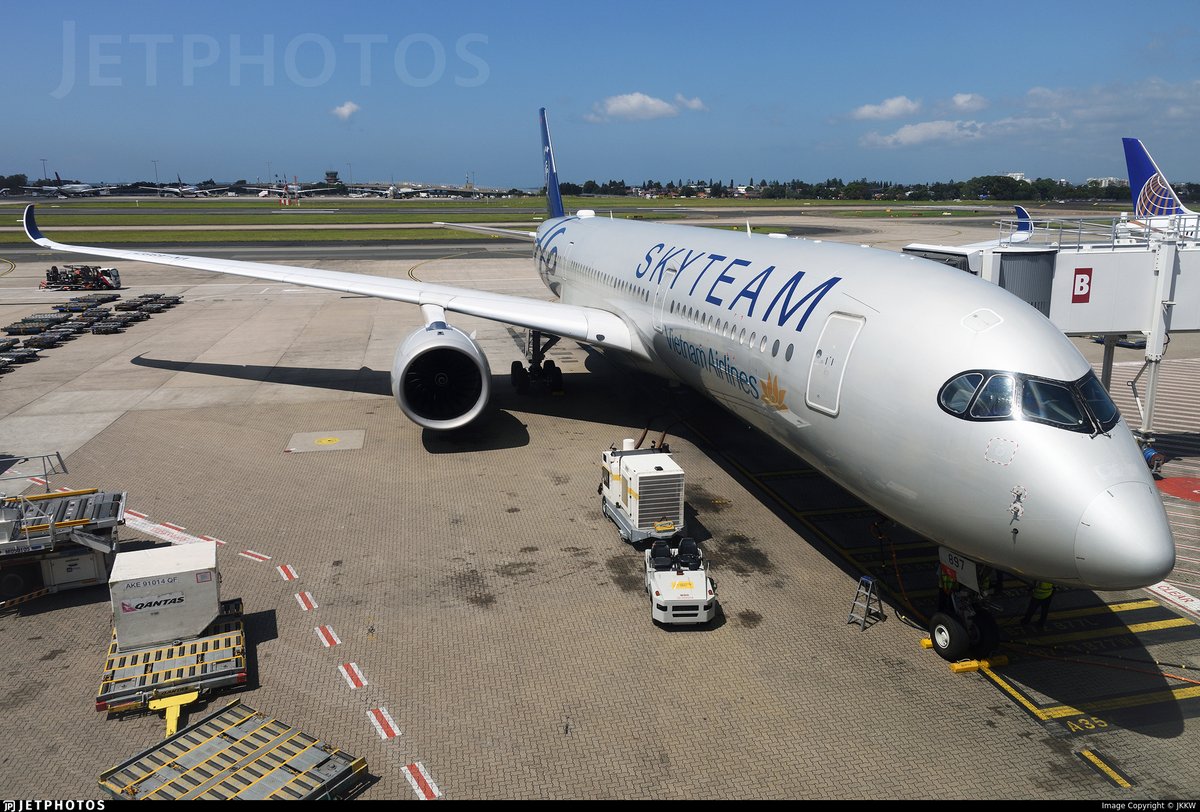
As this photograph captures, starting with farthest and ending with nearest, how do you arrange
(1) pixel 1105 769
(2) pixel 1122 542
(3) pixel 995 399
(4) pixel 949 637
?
1. (4) pixel 949 637
2. (3) pixel 995 399
3. (1) pixel 1105 769
4. (2) pixel 1122 542

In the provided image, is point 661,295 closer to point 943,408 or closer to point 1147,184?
point 943,408

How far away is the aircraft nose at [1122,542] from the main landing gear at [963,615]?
212 cm

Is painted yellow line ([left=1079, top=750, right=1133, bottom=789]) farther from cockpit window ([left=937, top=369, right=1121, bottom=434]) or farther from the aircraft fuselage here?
cockpit window ([left=937, top=369, right=1121, bottom=434])

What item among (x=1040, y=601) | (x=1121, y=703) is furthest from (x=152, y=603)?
(x=1121, y=703)

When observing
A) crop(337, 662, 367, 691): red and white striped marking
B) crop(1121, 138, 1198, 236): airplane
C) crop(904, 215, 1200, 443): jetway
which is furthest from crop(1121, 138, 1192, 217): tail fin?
crop(337, 662, 367, 691): red and white striped marking

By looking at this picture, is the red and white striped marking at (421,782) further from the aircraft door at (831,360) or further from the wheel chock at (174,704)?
the aircraft door at (831,360)

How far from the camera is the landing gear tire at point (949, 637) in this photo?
10.8 metres

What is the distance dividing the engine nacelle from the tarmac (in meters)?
1.01

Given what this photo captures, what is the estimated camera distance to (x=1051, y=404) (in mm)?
9172

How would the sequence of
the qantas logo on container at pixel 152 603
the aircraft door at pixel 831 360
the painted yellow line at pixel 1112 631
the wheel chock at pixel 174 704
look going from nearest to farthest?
1. the wheel chock at pixel 174 704
2. the qantas logo on container at pixel 152 603
3. the aircraft door at pixel 831 360
4. the painted yellow line at pixel 1112 631

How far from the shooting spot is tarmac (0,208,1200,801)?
8.89 meters

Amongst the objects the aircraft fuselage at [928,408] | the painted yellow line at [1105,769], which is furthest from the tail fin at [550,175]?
the painted yellow line at [1105,769]

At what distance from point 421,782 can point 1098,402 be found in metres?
8.92

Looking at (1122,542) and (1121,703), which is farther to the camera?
(1121,703)
